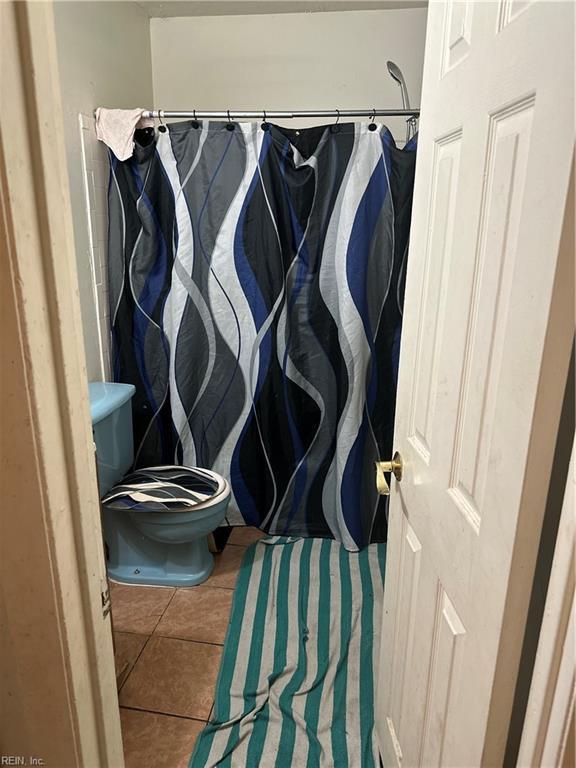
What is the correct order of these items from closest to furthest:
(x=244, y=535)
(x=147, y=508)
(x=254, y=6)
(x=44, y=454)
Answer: (x=44, y=454), (x=147, y=508), (x=254, y=6), (x=244, y=535)

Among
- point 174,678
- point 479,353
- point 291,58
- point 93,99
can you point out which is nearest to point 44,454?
point 479,353

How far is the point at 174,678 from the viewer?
174 cm

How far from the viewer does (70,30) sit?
190cm

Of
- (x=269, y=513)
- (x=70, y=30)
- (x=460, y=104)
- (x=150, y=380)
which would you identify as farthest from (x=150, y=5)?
(x=269, y=513)

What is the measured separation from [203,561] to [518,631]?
1708mm

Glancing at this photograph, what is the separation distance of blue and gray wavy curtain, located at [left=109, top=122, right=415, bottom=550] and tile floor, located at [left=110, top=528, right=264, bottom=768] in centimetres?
46

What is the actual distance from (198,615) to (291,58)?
2.40 metres

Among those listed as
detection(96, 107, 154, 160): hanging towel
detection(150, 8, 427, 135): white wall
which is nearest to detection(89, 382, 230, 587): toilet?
detection(96, 107, 154, 160): hanging towel

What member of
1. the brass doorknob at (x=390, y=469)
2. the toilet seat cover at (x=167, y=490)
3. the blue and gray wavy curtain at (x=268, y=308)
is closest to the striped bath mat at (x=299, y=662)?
the blue and gray wavy curtain at (x=268, y=308)

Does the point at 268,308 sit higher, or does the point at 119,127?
the point at 119,127

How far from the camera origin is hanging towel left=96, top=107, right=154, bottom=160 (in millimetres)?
2102

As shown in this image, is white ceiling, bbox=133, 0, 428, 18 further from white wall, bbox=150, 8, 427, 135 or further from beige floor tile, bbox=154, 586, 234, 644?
beige floor tile, bbox=154, 586, 234, 644

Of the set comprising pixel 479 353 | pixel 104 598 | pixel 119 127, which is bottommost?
pixel 104 598

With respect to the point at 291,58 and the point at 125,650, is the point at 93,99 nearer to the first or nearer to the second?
the point at 291,58
